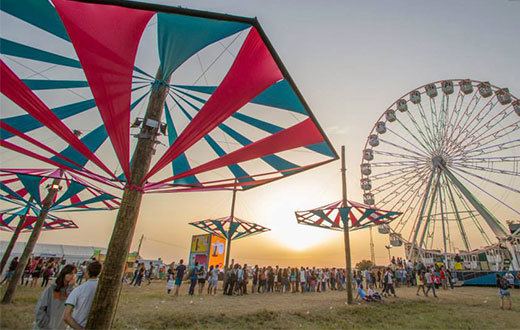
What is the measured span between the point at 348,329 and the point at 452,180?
53.4ft

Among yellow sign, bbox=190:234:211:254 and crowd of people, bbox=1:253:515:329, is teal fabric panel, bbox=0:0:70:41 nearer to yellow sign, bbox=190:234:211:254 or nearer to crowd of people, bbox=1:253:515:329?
crowd of people, bbox=1:253:515:329

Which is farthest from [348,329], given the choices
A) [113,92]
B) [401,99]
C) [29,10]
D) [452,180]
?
[401,99]

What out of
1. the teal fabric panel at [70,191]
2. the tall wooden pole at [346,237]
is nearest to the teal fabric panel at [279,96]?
the tall wooden pole at [346,237]

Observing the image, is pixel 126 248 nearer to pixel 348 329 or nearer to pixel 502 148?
pixel 348 329

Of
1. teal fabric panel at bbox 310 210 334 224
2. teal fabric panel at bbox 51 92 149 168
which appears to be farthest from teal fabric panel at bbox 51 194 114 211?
teal fabric panel at bbox 310 210 334 224

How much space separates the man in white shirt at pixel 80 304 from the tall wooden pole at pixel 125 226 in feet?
0.42

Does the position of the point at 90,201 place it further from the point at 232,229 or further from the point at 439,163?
the point at 439,163

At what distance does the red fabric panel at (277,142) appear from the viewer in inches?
206

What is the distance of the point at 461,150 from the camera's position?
17.7 metres

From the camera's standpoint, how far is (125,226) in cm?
340

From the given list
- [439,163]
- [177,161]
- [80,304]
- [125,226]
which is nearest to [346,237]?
[177,161]

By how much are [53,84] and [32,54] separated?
852mm

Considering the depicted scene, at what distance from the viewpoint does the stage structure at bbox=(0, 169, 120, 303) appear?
25.7 feet

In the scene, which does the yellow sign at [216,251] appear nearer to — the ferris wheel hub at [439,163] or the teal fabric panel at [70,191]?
the teal fabric panel at [70,191]
